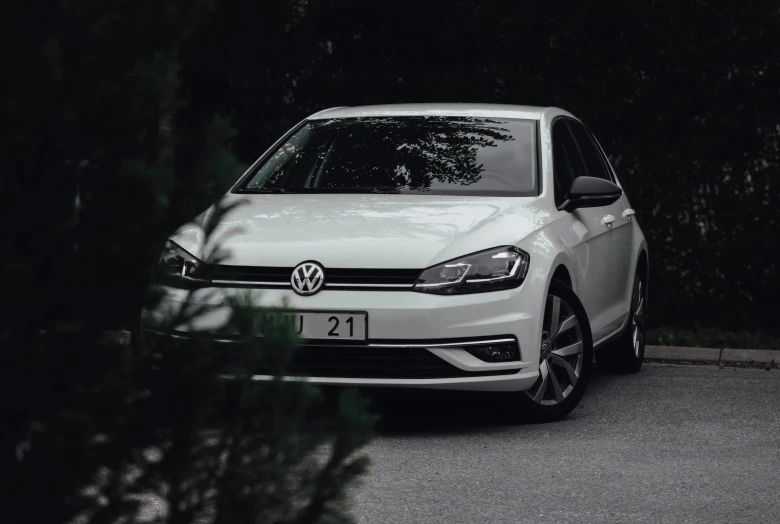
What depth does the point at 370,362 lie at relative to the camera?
20.1 ft

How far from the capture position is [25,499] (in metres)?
2.10

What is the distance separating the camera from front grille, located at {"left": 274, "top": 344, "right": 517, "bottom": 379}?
6105mm

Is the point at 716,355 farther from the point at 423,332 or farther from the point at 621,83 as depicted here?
the point at 423,332

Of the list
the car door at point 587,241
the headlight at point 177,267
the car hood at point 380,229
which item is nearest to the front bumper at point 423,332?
the car hood at point 380,229

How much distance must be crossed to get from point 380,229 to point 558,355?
3.68 feet

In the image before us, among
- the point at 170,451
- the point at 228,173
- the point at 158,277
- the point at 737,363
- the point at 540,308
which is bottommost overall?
the point at 737,363

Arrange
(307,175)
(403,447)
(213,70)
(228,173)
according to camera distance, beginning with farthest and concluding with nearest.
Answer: (213,70), (307,175), (403,447), (228,173)

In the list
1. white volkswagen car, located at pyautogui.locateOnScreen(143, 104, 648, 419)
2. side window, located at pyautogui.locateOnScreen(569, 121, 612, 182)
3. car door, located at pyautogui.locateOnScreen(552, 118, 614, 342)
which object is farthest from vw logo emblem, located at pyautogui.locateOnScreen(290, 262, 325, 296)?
side window, located at pyautogui.locateOnScreen(569, 121, 612, 182)

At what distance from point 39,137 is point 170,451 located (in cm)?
54

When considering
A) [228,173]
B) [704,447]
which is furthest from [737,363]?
[228,173]

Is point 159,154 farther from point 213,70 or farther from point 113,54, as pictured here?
point 213,70

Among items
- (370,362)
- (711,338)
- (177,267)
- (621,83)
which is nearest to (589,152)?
(621,83)

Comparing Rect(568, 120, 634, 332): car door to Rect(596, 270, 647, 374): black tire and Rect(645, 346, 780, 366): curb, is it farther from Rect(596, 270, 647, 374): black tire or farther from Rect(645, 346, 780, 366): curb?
Rect(645, 346, 780, 366): curb

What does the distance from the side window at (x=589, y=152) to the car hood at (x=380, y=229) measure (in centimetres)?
155
